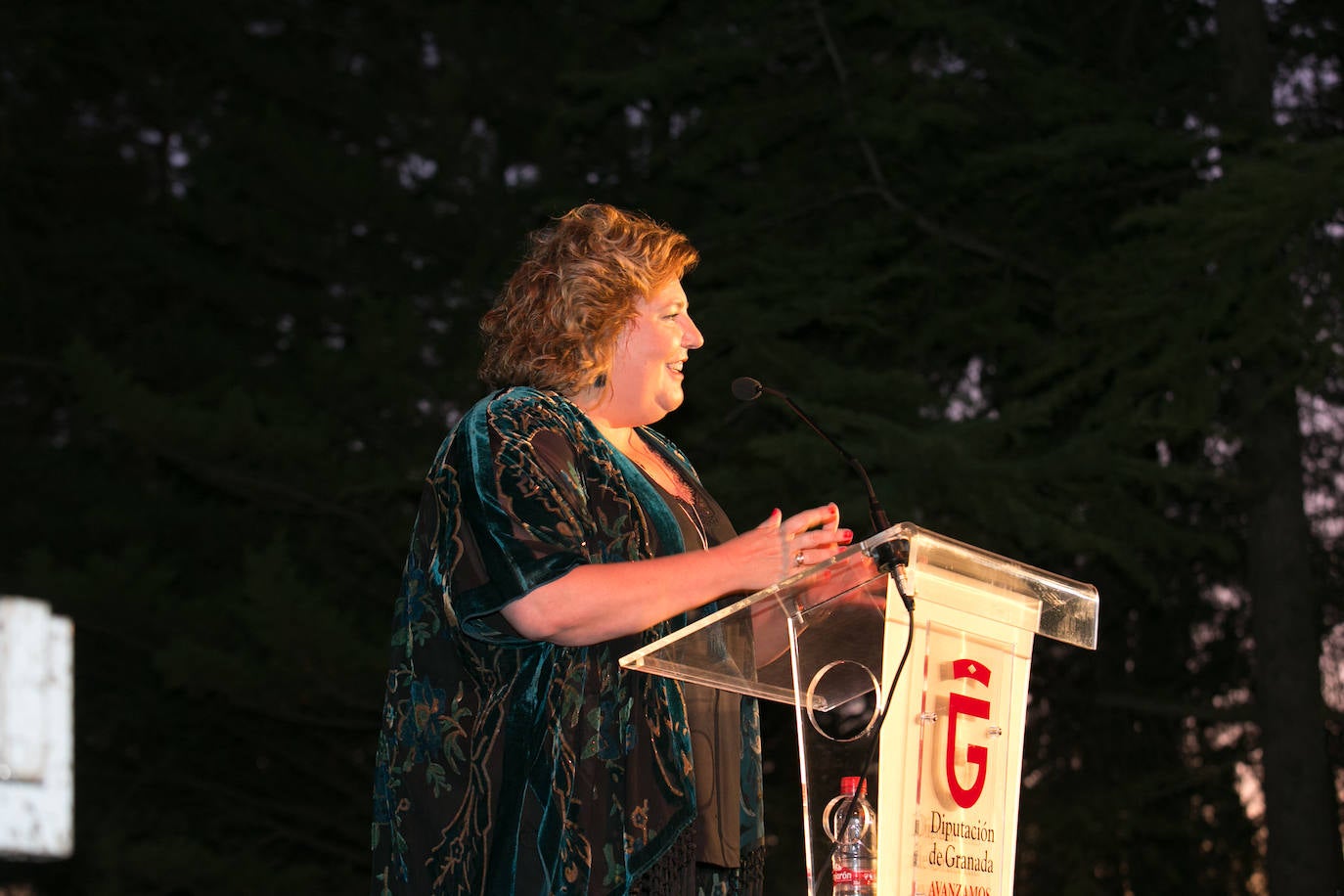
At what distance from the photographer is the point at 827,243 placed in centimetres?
641

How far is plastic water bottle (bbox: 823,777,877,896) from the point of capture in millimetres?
1694

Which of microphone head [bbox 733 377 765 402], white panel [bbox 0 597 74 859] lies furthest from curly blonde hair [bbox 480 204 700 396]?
white panel [bbox 0 597 74 859]

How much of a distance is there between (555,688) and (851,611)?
0.36m

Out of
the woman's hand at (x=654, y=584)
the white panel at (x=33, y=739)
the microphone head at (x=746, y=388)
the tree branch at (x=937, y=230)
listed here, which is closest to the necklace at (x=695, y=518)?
the microphone head at (x=746, y=388)

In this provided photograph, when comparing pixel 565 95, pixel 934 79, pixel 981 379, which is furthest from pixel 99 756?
pixel 934 79

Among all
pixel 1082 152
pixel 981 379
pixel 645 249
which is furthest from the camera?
pixel 981 379

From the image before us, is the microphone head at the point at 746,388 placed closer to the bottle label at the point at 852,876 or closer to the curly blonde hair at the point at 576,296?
the curly blonde hair at the point at 576,296

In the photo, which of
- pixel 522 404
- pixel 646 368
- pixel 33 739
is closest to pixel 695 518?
pixel 646 368

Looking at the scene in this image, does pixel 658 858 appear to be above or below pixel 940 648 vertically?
below

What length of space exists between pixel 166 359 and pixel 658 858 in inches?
308

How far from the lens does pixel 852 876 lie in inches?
67.1

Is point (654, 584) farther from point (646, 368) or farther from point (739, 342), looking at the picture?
point (739, 342)

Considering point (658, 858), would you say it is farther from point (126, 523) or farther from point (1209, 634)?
point (126, 523)

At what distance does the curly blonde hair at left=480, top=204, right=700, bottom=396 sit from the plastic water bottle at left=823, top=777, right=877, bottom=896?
0.71m
